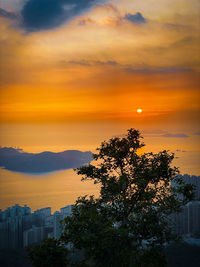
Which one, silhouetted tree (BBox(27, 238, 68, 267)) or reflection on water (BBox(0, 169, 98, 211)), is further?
reflection on water (BBox(0, 169, 98, 211))

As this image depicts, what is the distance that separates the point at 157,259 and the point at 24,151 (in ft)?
31.7

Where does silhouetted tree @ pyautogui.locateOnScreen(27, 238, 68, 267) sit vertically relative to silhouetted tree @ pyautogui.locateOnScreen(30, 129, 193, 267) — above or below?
below

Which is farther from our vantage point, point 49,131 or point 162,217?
point 49,131

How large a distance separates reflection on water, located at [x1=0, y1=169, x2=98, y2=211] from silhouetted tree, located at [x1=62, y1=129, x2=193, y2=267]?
4.94 m

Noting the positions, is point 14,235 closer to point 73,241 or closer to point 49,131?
point 73,241

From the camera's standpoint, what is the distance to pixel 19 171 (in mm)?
11602

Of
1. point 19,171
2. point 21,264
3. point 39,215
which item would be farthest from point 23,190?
point 21,264

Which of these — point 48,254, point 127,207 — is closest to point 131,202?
point 127,207

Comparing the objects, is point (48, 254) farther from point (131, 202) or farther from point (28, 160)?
point (28, 160)

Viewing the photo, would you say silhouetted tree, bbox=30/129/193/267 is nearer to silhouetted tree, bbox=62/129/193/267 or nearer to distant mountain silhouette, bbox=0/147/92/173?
silhouetted tree, bbox=62/129/193/267

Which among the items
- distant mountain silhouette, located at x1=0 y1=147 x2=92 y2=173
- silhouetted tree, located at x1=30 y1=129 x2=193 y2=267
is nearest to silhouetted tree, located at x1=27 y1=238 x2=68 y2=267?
silhouetted tree, located at x1=30 y1=129 x2=193 y2=267

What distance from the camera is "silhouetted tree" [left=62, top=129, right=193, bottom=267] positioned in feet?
7.02

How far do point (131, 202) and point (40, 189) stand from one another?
810 cm

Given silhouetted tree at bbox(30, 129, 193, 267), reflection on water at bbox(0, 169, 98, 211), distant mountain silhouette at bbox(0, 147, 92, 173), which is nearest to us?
silhouetted tree at bbox(30, 129, 193, 267)
